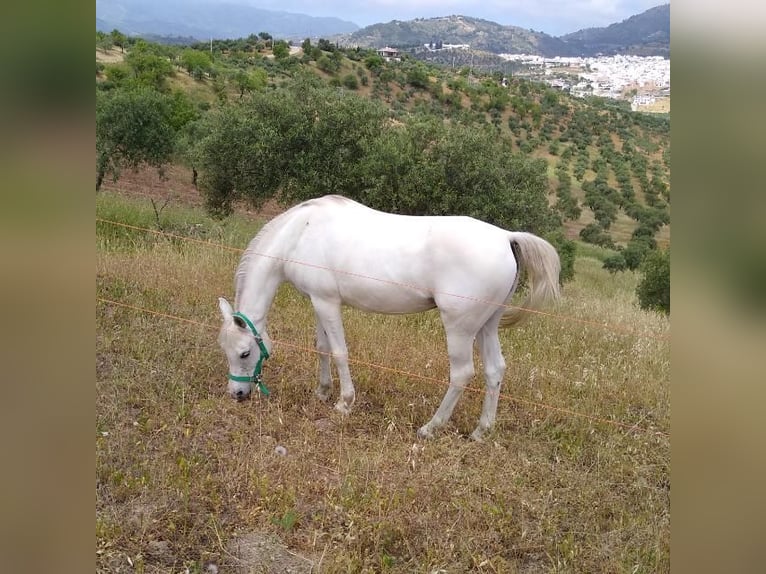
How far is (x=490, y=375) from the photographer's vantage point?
17.0 feet

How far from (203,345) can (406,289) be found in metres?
2.59

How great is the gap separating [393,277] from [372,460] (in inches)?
58.7

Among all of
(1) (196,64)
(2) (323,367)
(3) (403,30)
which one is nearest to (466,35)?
(3) (403,30)

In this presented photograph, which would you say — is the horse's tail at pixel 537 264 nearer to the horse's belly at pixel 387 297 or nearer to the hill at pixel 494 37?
the horse's belly at pixel 387 297

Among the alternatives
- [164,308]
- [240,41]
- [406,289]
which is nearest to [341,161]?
[164,308]

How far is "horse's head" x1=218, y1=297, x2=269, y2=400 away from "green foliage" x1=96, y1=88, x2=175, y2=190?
12.2m

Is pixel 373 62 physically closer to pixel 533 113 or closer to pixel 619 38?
pixel 533 113

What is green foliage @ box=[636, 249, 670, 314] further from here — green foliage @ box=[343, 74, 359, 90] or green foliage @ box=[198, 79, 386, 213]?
green foliage @ box=[343, 74, 359, 90]

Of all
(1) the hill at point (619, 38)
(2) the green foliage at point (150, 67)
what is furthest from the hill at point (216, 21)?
(1) the hill at point (619, 38)

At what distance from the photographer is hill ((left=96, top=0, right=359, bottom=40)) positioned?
75812 millimetres

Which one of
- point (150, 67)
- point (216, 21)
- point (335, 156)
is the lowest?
point (335, 156)

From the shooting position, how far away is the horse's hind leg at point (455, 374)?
195 inches

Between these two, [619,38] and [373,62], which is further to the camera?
[619,38]

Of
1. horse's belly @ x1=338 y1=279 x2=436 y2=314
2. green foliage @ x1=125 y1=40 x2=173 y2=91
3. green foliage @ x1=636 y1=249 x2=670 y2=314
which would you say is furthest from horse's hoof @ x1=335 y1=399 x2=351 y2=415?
green foliage @ x1=125 y1=40 x2=173 y2=91
